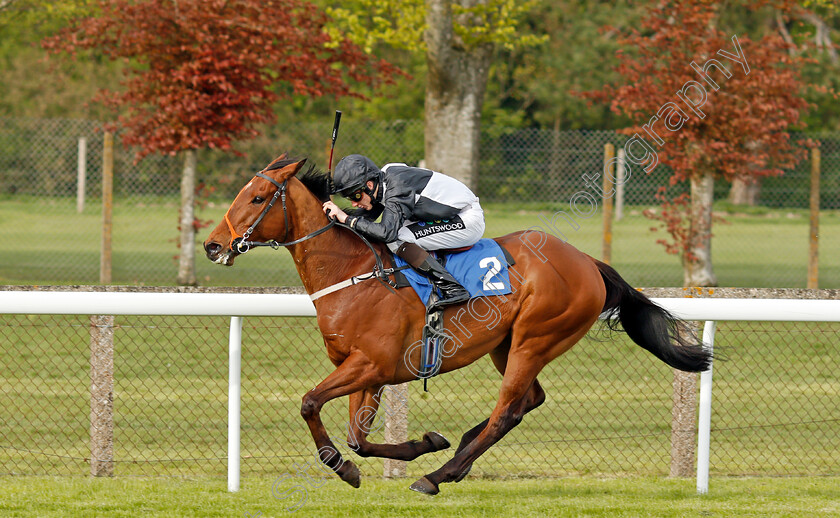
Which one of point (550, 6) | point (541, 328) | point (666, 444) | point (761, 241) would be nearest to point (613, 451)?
point (666, 444)

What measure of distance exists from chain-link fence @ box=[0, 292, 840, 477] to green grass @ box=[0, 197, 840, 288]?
7.38 feet

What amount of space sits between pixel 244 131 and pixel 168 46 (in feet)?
3.85

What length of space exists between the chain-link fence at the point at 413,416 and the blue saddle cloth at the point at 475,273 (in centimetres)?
79

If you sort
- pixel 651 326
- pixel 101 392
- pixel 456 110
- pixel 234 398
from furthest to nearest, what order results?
pixel 456 110
pixel 101 392
pixel 651 326
pixel 234 398

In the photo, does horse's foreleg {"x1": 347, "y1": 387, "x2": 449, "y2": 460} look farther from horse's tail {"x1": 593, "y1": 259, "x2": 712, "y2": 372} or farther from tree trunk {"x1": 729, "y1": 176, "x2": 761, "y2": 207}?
tree trunk {"x1": 729, "y1": 176, "x2": 761, "y2": 207}

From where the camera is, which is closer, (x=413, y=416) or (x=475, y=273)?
(x=475, y=273)

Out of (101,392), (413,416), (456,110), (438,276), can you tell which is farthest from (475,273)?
(456,110)

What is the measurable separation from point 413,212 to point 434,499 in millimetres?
1385

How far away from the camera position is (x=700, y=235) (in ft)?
34.4

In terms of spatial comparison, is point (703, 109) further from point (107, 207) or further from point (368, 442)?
point (368, 442)

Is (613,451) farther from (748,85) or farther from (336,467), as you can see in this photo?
(748,85)

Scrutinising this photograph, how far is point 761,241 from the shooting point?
1845 cm

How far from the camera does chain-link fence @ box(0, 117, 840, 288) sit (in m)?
11.0

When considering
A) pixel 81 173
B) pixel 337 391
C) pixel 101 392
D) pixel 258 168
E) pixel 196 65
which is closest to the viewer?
pixel 337 391
